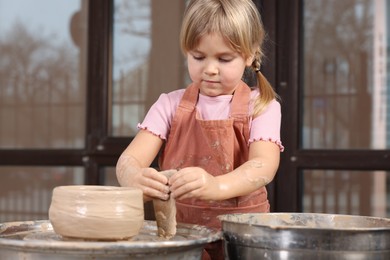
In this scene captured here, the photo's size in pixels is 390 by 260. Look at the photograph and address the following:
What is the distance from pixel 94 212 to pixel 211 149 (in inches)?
19.8

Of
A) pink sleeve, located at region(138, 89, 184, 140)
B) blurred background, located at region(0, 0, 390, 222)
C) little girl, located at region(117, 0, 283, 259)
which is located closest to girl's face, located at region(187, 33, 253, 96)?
little girl, located at region(117, 0, 283, 259)

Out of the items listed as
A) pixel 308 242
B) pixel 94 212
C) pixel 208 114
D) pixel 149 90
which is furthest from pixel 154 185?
pixel 149 90

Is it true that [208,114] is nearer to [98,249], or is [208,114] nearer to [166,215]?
[166,215]

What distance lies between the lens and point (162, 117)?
1.57m

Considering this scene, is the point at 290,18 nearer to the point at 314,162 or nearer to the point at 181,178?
the point at 314,162

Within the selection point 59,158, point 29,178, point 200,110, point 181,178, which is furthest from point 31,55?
point 181,178

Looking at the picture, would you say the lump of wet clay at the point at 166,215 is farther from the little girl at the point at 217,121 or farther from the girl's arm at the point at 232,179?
the little girl at the point at 217,121

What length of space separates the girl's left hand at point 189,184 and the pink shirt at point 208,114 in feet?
1.00

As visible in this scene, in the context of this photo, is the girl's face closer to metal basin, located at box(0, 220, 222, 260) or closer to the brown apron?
the brown apron

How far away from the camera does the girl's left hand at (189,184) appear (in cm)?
116

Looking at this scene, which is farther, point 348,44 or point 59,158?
point 348,44

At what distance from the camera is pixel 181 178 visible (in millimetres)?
1155

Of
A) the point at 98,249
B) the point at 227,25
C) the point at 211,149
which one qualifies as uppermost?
the point at 227,25

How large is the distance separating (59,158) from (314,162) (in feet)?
3.37
